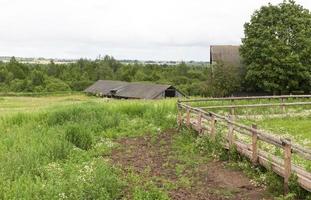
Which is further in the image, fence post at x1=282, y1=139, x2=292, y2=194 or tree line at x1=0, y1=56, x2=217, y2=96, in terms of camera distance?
tree line at x1=0, y1=56, x2=217, y2=96

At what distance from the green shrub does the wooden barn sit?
43.7 m

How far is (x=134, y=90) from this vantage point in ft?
233

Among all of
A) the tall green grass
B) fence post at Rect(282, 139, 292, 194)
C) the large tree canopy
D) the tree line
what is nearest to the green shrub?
the tall green grass

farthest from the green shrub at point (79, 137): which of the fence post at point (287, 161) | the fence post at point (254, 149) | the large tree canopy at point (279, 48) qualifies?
the large tree canopy at point (279, 48)

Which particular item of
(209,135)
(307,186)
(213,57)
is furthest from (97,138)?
(213,57)

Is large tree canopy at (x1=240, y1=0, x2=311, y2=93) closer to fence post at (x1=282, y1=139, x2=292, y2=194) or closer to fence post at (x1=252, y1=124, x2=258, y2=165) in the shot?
fence post at (x1=252, y1=124, x2=258, y2=165)

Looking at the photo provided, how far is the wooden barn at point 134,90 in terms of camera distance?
6509 centimetres

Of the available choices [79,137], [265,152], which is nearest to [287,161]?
[265,152]

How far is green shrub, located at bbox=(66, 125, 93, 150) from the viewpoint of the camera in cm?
1830

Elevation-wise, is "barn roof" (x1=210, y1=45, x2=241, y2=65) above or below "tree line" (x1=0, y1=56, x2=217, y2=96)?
above

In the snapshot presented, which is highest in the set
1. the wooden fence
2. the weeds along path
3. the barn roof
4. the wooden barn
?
the barn roof

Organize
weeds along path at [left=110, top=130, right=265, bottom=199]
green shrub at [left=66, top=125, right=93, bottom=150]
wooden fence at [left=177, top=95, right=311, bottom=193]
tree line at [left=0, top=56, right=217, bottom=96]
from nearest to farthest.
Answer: wooden fence at [left=177, top=95, right=311, bottom=193] < weeds along path at [left=110, top=130, right=265, bottom=199] < green shrub at [left=66, top=125, right=93, bottom=150] < tree line at [left=0, top=56, right=217, bottom=96]

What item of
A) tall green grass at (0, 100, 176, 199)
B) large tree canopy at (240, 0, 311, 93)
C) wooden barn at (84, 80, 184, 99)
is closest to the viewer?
tall green grass at (0, 100, 176, 199)

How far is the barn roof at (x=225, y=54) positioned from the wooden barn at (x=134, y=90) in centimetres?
1403
